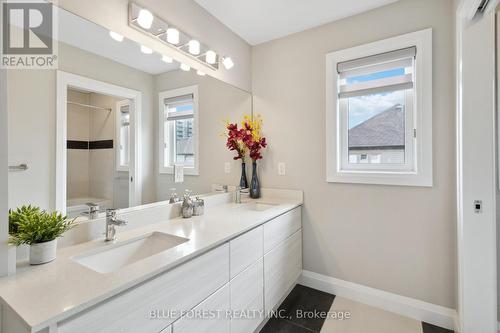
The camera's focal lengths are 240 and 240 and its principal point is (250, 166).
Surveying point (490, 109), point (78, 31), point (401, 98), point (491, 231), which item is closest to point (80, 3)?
point (78, 31)

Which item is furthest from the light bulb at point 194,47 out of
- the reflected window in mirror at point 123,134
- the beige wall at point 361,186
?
the beige wall at point 361,186

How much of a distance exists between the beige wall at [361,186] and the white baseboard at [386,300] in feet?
0.17

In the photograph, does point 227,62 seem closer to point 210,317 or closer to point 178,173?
point 178,173

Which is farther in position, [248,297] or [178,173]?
[178,173]

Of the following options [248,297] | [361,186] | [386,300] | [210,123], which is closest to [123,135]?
[210,123]

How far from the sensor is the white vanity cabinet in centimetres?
81

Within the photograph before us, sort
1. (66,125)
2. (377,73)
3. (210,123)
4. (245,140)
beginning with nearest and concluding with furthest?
(66,125) < (377,73) < (210,123) < (245,140)

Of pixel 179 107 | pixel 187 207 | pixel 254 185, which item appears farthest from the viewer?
pixel 254 185

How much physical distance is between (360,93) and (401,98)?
0.30 metres

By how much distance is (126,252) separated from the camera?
4.01 feet

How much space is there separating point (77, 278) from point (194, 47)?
1.61 m

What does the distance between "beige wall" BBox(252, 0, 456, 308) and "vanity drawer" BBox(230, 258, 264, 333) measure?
2.62 feet

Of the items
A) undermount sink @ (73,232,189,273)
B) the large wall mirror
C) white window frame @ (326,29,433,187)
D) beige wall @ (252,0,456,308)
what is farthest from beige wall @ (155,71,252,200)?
white window frame @ (326,29,433,187)

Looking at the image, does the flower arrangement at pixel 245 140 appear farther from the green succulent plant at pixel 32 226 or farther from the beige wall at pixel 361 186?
the green succulent plant at pixel 32 226
